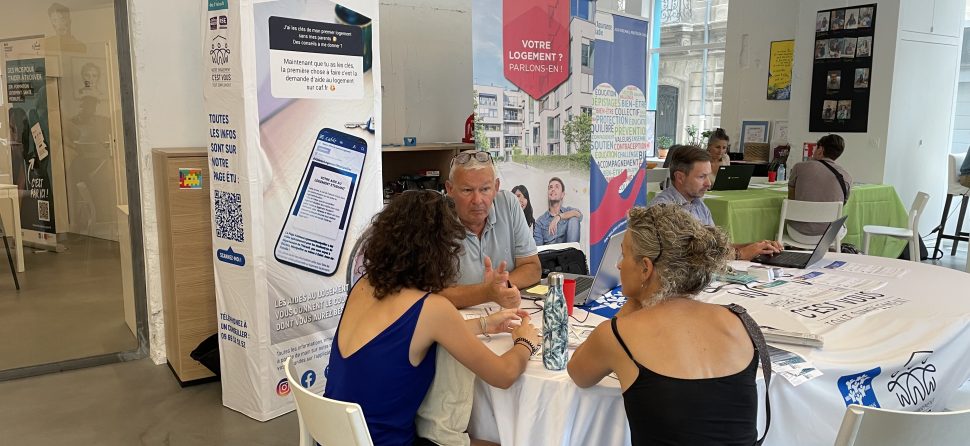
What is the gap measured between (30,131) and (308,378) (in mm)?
2354

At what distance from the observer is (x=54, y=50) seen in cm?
434

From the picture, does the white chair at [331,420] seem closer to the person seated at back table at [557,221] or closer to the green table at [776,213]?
the person seated at back table at [557,221]

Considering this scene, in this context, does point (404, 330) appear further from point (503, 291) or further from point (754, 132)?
point (754, 132)

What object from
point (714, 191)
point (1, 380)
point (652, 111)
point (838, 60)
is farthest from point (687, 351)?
point (652, 111)

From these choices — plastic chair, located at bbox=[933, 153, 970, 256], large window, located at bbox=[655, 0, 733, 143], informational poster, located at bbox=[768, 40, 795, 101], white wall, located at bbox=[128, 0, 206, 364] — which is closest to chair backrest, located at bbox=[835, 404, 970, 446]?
white wall, located at bbox=[128, 0, 206, 364]

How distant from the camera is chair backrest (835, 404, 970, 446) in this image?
1633mm

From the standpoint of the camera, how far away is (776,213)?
6.29 meters

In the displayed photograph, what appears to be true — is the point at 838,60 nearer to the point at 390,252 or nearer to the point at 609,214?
the point at 609,214

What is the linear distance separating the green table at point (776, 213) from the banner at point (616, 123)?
2.84 ft

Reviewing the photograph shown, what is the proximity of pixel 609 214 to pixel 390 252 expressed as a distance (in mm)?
3560

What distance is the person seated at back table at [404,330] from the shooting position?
1924 millimetres

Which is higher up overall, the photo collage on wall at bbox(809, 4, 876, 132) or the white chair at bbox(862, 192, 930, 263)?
the photo collage on wall at bbox(809, 4, 876, 132)

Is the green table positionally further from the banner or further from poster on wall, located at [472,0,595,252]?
poster on wall, located at [472,0,595,252]

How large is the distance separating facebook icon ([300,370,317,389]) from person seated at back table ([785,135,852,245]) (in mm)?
4364
